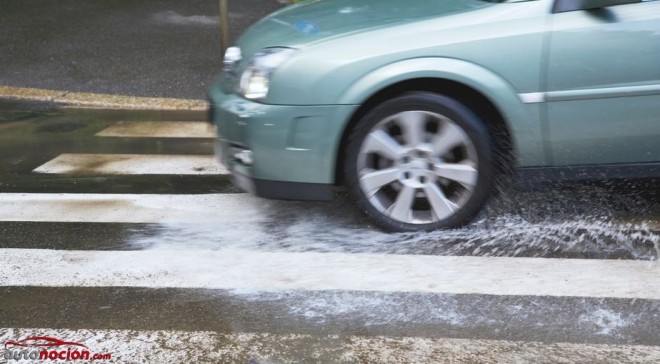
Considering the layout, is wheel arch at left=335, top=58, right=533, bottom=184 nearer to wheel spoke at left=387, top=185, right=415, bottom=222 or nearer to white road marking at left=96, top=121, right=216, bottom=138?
wheel spoke at left=387, top=185, right=415, bottom=222

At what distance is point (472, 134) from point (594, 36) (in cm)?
75

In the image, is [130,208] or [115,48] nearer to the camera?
[130,208]

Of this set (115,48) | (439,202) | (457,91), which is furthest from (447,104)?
(115,48)

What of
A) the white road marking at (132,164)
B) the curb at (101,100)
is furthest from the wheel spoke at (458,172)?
the curb at (101,100)

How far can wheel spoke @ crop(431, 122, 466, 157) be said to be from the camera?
4.60m

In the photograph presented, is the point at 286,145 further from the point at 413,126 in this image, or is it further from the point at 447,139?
the point at 447,139

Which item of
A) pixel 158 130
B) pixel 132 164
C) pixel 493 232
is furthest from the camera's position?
pixel 158 130

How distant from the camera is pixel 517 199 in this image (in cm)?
527

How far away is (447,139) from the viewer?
15.1 ft

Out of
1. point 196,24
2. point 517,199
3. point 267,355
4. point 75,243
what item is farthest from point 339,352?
point 196,24

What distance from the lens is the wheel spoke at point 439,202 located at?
4648 millimetres

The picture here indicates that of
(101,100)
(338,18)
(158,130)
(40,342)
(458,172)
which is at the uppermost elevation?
(338,18)

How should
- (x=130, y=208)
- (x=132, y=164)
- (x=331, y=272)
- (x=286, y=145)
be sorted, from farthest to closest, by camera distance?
1. (x=132, y=164)
2. (x=130, y=208)
3. (x=286, y=145)
4. (x=331, y=272)

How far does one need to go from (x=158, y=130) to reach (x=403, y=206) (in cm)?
329
